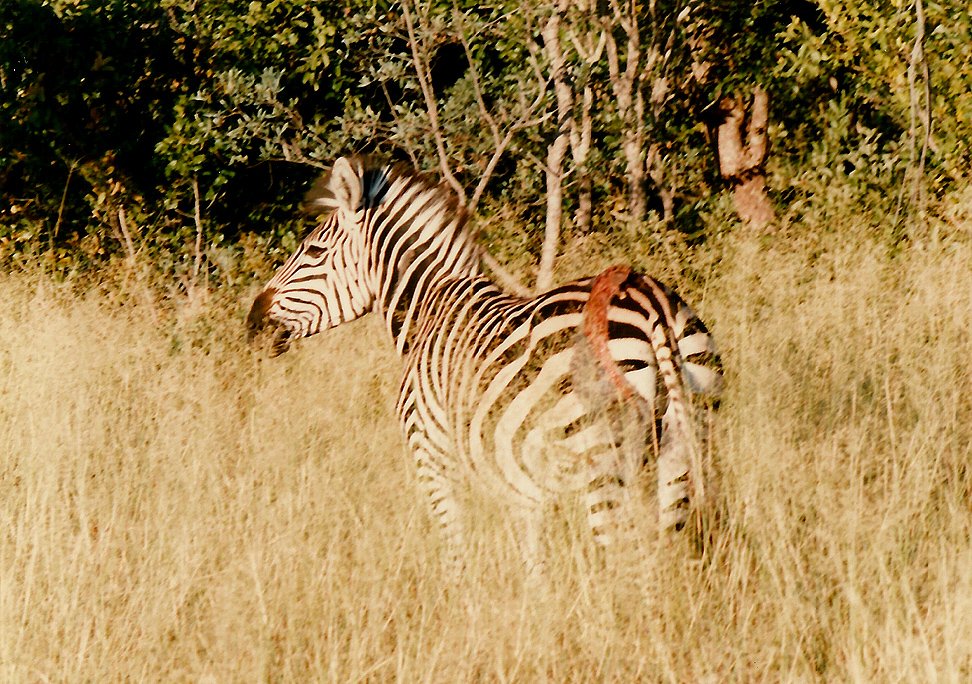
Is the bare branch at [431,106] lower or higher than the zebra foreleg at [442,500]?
higher

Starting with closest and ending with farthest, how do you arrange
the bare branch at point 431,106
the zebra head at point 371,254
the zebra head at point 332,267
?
the zebra head at point 371,254
the zebra head at point 332,267
the bare branch at point 431,106

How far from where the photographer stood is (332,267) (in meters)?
4.37

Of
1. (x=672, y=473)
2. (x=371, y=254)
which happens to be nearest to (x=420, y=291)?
(x=371, y=254)

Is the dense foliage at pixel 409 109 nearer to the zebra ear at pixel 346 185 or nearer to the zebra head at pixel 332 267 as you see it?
the zebra head at pixel 332 267

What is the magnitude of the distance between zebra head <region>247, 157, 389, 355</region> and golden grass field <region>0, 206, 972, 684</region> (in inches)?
14.7

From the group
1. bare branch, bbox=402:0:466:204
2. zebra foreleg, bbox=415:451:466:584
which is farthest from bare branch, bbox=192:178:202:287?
zebra foreleg, bbox=415:451:466:584

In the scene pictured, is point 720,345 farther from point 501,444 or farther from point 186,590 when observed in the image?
point 186,590

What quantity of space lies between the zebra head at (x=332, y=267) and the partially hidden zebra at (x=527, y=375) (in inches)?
0.8

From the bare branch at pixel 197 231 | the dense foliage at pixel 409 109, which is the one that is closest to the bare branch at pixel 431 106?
the dense foliage at pixel 409 109

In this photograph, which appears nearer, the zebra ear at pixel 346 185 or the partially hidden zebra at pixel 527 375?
the partially hidden zebra at pixel 527 375

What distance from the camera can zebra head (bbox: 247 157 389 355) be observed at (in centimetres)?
421

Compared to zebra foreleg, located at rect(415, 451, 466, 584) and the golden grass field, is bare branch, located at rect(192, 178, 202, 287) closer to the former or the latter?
the golden grass field

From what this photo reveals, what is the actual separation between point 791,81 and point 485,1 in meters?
2.67

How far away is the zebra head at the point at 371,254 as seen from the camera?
4.05 m
